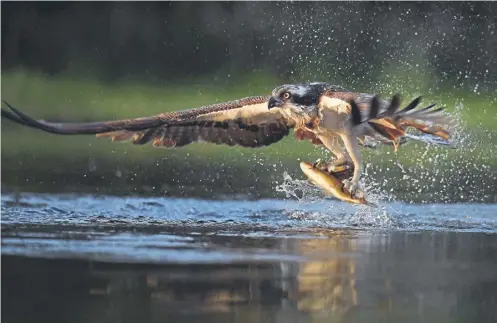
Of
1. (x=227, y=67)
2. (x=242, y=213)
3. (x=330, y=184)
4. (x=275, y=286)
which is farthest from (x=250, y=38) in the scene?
(x=275, y=286)

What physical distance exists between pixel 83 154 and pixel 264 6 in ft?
14.3

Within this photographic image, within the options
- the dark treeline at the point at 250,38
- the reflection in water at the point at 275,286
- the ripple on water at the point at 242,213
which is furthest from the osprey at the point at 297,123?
the dark treeline at the point at 250,38

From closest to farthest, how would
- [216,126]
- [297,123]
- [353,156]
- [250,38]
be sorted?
[353,156]
[297,123]
[216,126]
[250,38]

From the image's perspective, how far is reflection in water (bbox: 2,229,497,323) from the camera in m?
8.95

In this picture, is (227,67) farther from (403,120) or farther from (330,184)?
(403,120)

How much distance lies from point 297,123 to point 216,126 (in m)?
0.70

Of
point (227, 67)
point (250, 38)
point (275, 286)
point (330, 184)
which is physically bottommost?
point (275, 286)

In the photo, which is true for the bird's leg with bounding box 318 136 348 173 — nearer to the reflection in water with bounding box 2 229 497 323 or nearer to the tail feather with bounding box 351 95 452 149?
the tail feather with bounding box 351 95 452 149

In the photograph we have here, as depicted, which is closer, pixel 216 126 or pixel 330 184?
pixel 330 184

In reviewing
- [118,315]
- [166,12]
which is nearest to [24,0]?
[166,12]

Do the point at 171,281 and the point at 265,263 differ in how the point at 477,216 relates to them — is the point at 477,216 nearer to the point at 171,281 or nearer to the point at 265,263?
the point at 265,263

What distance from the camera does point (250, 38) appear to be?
65.9 feet

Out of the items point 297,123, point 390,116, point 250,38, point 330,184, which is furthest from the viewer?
point 250,38

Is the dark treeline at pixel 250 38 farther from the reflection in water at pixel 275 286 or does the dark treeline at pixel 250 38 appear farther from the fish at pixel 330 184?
the reflection in water at pixel 275 286
